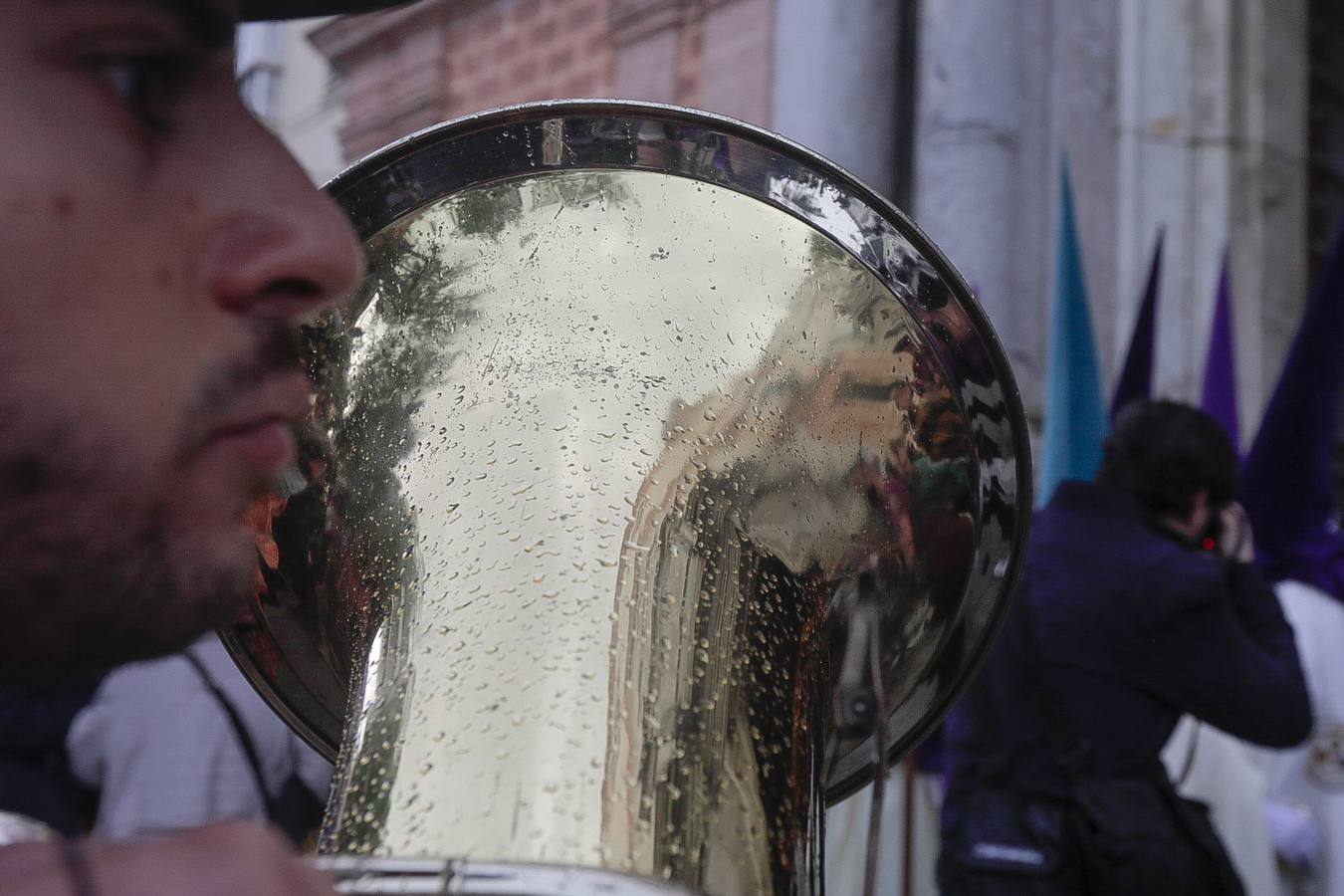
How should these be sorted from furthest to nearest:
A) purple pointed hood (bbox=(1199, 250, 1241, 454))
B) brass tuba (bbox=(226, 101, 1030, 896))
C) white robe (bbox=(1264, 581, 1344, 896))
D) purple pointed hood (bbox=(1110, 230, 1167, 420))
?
purple pointed hood (bbox=(1199, 250, 1241, 454))
purple pointed hood (bbox=(1110, 230, 1167, 420))
white robe (bbox=(1264, 581, 1344, 896))
brass tuba (bbox=(226, 101, 1030, 896))

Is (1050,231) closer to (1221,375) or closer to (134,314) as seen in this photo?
(1221,375)

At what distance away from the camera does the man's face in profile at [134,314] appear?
475 mm

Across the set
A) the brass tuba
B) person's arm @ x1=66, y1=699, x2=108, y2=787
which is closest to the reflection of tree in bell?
the brass tuba

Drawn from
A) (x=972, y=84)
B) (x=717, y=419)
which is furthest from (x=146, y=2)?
(x=972, y=84)

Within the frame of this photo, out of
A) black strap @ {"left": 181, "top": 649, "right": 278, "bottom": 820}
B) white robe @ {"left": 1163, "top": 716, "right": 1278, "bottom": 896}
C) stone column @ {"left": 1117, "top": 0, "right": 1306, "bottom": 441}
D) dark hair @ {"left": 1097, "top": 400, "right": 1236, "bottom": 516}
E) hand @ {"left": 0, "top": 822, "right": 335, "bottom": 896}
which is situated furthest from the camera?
stone column @ {"left": 1117, "top": 0, "right": 1306, "bottom": 441}

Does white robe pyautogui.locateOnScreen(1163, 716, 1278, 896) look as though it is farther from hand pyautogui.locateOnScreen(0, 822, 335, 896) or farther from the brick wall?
the brick wall

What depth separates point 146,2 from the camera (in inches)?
20.7

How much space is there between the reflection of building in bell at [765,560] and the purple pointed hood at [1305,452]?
7.98ft

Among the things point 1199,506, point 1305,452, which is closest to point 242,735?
point 1199,506

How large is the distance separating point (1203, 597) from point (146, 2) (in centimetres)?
213

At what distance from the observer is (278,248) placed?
1.83 feet

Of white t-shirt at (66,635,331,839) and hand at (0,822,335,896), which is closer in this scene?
hand at (0,822,335,896)

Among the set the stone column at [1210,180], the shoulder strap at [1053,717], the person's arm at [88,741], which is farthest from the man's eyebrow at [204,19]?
the stone column at [1210,180]

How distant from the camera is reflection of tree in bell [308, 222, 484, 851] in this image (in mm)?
1005
